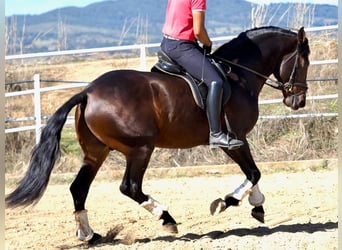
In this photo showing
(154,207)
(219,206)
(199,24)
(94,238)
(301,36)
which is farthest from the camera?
(301,36)

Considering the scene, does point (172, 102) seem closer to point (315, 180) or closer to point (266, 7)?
point (315, 180)

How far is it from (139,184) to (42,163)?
904 mm

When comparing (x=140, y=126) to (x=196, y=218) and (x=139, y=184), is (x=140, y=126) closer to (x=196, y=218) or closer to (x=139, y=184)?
(x=139, y=184)

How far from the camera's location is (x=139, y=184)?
688 centimetres

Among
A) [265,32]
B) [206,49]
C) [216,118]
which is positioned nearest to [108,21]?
[265,32]

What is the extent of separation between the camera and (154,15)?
339 ft

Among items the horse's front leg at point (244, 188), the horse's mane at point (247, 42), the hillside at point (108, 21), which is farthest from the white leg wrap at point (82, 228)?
the hillside at point (108, 21)

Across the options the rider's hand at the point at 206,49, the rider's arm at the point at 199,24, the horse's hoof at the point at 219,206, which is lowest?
the horse's hoof at the point at 219,206

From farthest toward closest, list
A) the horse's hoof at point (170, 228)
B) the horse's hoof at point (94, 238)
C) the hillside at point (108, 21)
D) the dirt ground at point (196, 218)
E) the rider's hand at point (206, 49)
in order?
the hillside at point (108, 21), the rider's hand at point (206, 49), the horse's hoof at point (94, 238), the horse's hoof at point (170, 228), the dirt ground at point (196, 218)

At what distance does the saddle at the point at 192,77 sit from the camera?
7102 mm

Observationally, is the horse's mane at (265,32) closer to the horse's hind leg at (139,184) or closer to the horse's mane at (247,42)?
the horse's mane at (247,42)

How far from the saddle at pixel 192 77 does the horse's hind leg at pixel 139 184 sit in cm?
66

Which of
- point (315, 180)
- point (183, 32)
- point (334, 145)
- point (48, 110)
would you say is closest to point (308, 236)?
point (183, 32)

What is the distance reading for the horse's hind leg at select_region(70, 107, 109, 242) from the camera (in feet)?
23.2
